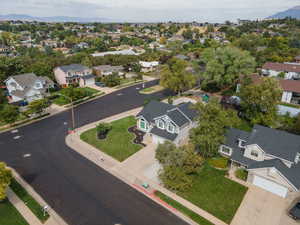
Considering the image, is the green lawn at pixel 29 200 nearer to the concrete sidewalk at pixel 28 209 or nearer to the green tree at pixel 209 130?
the concrete sidewalk at pixel 28 209

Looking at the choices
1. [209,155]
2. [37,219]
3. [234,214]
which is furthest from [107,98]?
[234,214]

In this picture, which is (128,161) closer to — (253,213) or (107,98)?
(253,213)

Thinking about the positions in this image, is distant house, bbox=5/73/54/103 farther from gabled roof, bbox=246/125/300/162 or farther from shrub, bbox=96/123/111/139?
gabled roof, bbox=246/125/300/162

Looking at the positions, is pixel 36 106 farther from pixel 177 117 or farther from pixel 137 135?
pixel 177 117

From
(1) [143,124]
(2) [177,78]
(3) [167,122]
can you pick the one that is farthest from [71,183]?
(2) [177,78]

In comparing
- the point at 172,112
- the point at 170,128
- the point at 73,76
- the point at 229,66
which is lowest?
the point at 170,128

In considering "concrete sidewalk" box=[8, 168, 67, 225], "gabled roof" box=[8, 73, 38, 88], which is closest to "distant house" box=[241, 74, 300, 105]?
"concrete sidewalk" box=[8, 168, 67, 225]

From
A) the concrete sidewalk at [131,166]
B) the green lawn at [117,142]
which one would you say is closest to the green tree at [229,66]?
the green lawn at [117,142]
